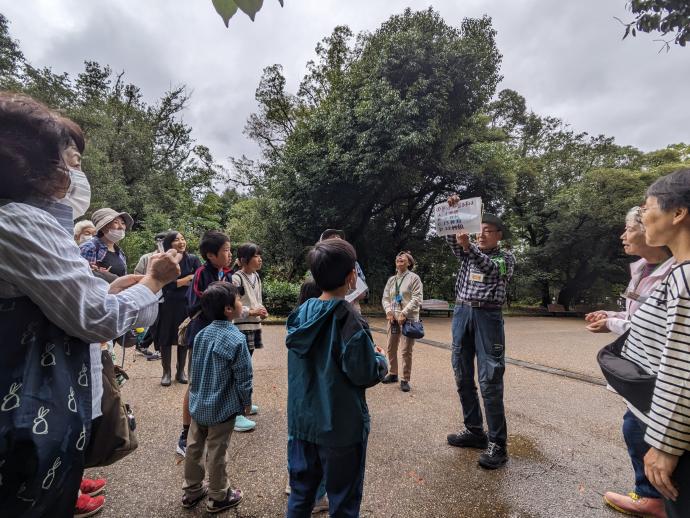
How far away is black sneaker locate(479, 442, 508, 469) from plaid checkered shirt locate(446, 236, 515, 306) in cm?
116

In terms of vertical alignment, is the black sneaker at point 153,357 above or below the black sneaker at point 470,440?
above

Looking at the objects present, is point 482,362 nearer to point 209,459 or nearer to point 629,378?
point 629,378

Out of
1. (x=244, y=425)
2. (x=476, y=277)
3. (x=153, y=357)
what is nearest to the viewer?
(x=476, y=277)

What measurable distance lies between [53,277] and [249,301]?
251 centimetres

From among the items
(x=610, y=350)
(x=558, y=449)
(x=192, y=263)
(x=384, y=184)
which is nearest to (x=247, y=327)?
(x=192, y=263)

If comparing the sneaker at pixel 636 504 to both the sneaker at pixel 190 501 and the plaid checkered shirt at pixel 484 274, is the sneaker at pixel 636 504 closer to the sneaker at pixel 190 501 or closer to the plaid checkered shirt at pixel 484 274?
the plaid checkered shirt at pixel 484 274

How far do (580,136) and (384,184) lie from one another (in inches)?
766

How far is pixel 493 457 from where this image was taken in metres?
2.76

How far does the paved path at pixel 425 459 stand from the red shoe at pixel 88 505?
67mm

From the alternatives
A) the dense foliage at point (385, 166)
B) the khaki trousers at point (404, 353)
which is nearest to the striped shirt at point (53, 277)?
the khaki trousers at point (404, 353)

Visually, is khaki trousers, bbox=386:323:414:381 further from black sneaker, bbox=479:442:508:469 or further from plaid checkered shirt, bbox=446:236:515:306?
black sneaker, bbox=479:442:508:469

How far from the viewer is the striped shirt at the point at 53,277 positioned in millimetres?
993

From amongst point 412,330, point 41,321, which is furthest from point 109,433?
point 412,330

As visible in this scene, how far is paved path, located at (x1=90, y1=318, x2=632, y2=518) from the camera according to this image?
2.29 metres
